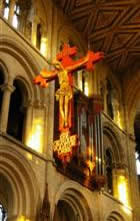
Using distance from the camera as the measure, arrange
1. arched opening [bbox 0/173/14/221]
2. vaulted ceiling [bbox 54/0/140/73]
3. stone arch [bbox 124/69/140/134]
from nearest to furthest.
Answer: arched opening [bbox 0/173/14/221] → vaulted ceiling [bbox 54/0/140/73] → stone arch [bbox 124/69/140/134]

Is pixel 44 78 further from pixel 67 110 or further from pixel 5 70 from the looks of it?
pixel 5 70

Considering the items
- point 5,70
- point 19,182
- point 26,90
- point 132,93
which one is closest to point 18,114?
point 26,90

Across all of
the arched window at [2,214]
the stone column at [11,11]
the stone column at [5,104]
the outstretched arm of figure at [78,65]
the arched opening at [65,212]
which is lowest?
the arched window at [2,214]

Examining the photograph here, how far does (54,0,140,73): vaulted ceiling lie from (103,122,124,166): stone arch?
3468mm

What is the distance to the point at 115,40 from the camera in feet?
54.9

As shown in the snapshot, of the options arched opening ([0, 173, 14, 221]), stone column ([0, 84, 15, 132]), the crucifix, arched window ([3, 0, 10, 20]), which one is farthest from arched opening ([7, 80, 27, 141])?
arched window ([3, 0, 10, 20])

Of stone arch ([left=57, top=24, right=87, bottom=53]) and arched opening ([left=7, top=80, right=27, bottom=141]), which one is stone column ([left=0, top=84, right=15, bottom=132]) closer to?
arched opening ([left=7, top=80, right=27, bottom=141])

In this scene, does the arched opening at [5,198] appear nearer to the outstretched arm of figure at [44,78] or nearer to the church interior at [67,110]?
the church interior at [67,110]

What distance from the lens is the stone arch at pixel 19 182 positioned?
1004 centimetres

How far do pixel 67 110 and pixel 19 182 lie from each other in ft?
7.68

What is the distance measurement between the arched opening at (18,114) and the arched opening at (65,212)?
8.85 feet

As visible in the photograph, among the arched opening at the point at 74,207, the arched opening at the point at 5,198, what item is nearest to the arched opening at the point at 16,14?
the arched opening at the point at 5,198

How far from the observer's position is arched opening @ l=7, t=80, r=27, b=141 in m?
11.9

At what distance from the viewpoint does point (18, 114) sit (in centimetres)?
1226
